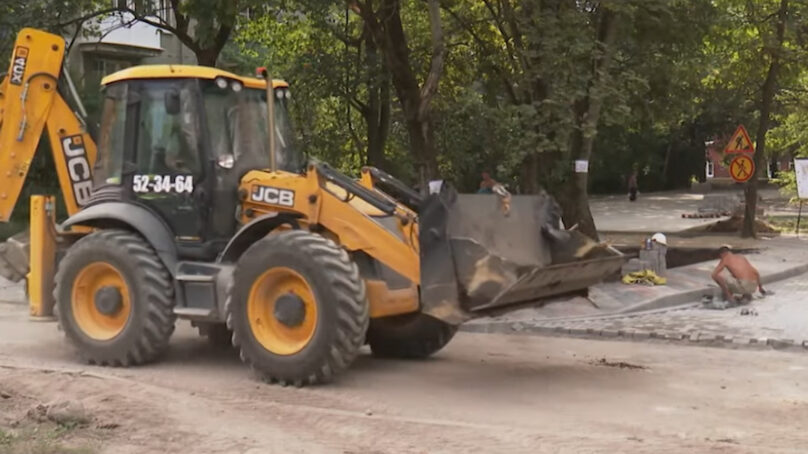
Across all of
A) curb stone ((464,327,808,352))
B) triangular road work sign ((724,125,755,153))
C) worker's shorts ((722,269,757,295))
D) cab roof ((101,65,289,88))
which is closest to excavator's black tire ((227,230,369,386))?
cab roof ((101,65,289,88))

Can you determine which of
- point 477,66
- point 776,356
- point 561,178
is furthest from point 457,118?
point 776,356

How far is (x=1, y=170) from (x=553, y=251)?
584 centimetres

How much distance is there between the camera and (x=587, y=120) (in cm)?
1708

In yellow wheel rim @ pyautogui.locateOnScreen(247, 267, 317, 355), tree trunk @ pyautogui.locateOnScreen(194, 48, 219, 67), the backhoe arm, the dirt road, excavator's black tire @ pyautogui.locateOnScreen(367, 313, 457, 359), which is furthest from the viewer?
tree trunk @ pyautogui.locateOnScreen(194, 48, 219, 67)

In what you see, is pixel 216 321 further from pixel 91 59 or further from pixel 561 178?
pixel 91 59

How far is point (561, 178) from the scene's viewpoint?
20.0 metres

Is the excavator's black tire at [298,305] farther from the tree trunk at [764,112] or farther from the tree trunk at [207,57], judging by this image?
the tree trunk at [764,112]

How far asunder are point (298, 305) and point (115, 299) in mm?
2070

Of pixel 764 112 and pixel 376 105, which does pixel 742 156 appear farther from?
pixel 376 105

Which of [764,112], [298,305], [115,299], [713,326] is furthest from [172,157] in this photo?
[764,112]

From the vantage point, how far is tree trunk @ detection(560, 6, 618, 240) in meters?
15.8

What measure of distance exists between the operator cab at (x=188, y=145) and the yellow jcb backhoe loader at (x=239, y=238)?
0.05 feet

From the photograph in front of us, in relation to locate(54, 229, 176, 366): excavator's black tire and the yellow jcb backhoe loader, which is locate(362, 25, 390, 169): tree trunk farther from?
locate(54, 229, 176, 366): excavator's black tire

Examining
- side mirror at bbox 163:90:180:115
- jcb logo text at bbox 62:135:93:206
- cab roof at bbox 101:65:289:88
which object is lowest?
jcb logo text at bbox 62:135:93:206
